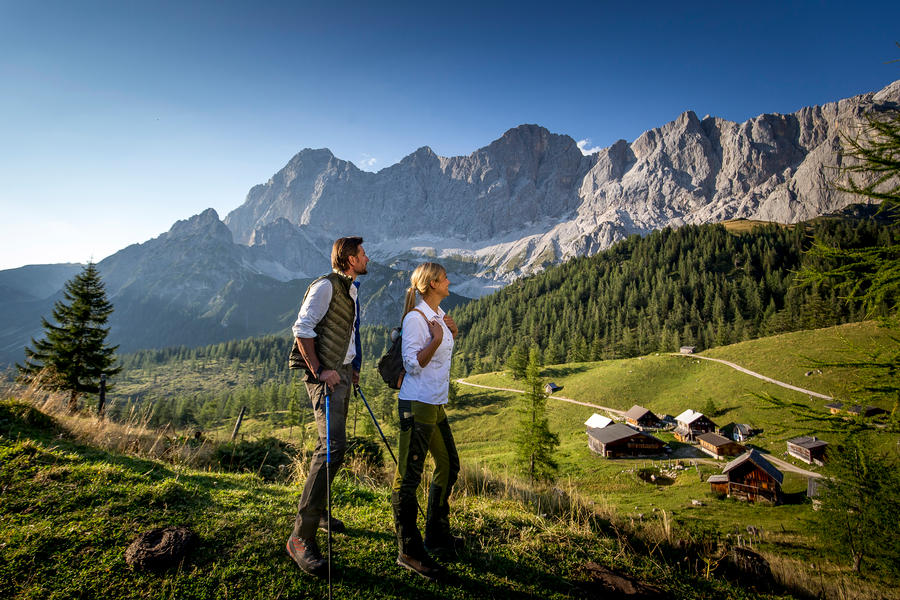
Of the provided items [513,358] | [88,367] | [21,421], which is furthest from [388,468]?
[513,358]

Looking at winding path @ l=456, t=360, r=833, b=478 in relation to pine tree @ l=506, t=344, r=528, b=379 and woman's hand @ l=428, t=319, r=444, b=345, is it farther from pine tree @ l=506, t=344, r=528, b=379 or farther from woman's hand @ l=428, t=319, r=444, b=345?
woman's hand @ l=428, t=319, r=444, b=345

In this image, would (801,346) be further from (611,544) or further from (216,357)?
(216,357)

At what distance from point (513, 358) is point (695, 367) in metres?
31.8

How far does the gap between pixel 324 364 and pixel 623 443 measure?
44.6 meters

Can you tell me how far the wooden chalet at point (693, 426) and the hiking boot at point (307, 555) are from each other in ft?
170

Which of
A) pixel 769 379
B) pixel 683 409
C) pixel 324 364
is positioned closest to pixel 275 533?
pixel 324 364

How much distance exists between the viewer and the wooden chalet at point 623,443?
40125 mm

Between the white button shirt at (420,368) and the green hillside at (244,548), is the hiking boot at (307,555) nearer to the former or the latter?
the green hillside at (244,548)

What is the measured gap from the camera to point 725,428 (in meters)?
41.9

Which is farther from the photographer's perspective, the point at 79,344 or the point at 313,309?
the point at 79,344

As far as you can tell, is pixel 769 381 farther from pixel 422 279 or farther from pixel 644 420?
pixel 422 279

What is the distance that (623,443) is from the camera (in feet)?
133

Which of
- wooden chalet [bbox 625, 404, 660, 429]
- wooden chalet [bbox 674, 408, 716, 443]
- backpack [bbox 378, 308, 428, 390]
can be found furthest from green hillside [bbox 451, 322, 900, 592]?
backpack [bbox 378, 308, 428, 390]

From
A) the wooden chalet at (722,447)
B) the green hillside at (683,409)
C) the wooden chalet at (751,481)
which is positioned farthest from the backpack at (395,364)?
the wooden chalet at (722,447)
